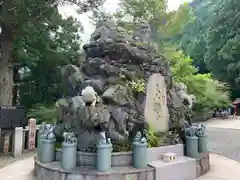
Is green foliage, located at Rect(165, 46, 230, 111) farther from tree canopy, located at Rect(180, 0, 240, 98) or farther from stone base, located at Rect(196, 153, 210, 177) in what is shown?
stone base, located at Rect(196, 153, 210, 177)

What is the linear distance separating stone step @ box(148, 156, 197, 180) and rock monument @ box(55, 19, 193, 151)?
0.75 m

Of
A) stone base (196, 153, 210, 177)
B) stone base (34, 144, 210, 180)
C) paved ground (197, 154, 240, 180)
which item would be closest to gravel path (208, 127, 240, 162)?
paved ground (197, 154, 240, 180)

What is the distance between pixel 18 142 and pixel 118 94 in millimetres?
4750

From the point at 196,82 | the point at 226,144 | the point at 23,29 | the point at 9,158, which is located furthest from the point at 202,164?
the point at 196,82

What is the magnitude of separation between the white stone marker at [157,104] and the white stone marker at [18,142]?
4795 millimetres

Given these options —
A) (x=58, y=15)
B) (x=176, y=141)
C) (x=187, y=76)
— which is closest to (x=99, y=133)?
(x=176, y=141)

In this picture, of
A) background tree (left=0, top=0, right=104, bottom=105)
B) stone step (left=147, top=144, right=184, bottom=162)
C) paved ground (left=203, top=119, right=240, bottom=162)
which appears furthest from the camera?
background tree (left=0, top=0, right=104, bottom=105)

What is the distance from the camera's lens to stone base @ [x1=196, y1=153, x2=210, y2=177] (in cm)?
598

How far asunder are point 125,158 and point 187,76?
12.7 meters

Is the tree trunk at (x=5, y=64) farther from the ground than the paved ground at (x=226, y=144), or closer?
farther from the ground

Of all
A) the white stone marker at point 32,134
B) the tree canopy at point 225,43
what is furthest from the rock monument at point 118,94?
the tree canopy at point 225,43

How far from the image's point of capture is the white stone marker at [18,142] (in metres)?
8.53

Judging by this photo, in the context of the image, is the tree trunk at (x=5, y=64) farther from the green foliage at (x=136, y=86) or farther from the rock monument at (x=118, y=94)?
the green foliage at (x=136, y=86)

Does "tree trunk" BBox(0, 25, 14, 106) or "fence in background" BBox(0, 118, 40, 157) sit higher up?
"tree trunk" BBox(0, 25, 14, 106)
